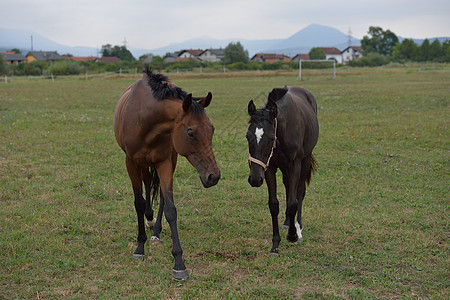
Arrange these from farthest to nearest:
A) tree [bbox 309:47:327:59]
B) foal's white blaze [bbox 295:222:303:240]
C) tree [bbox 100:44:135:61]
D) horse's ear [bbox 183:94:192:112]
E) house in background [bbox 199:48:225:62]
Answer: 1. house in background [bbox 199:48:225:62]
2. tree [bbox 100:44:135:61]
3. tree [bbox 309:47:327:59]
4. foal's white blaze [bbox 295:222:303:240]
5. horse's ear [bbox 183:94:192:112]

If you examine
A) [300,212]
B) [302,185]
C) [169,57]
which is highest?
[169,57]

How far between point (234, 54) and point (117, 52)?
5210cm

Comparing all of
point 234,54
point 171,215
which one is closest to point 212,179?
point 171,215

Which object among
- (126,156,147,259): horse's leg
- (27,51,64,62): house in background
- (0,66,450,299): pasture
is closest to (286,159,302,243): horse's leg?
(0,66,450,299): pasture

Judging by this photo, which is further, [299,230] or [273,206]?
[299,230]

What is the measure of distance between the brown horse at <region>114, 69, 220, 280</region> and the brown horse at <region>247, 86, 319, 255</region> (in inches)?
23.2

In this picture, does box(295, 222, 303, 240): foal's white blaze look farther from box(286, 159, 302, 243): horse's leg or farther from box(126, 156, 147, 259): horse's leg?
box(126, 156, 147, 259): horse's leg

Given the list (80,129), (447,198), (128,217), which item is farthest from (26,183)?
(447,198)

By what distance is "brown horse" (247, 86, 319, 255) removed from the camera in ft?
16.0

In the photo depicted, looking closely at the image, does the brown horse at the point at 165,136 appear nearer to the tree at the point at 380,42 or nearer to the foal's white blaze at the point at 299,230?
the foal's white blaze at the point at 299,230

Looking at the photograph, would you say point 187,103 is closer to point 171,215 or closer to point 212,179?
point 212,179

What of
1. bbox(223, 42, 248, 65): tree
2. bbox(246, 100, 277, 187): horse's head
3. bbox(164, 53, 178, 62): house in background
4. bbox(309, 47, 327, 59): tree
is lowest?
bbox(246, 100, 277, 187): horse's head

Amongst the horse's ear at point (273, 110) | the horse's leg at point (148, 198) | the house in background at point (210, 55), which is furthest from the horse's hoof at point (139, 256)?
the house in background at point (210, 55)

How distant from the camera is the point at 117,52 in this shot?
118812mm
